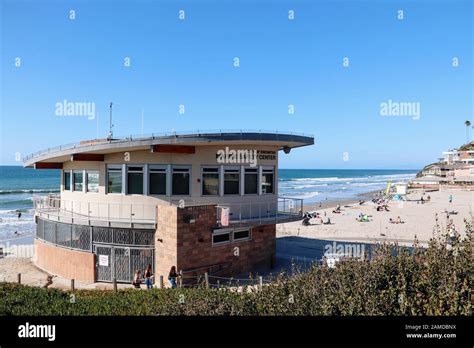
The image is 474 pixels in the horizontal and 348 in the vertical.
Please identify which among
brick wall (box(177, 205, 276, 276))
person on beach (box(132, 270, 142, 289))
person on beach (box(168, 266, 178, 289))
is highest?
brick wall (box(177, 205, 276, 276))

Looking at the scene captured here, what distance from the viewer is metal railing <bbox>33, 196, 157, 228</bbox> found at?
55.5 ft

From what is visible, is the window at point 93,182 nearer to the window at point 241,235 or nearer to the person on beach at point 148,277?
the person on beach at point 148,277

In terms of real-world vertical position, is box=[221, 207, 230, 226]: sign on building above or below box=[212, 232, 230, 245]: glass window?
above

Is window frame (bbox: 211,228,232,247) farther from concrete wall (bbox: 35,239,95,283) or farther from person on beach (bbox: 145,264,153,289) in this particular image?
concrete wall (bbox: 35,239,95,283)

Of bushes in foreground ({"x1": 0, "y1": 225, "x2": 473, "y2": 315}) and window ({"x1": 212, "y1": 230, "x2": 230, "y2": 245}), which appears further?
window ({"x1": 212, "y1": 230, "x2": 230, "y2": 245})

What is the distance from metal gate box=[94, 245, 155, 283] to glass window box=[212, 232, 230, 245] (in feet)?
8.73

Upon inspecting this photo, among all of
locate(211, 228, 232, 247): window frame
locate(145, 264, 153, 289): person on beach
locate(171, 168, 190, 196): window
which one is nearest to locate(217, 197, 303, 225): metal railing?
locate(211, 228, 232, 247): window frame

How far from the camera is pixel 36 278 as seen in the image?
1891cm

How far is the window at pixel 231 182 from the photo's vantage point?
58.3 feet

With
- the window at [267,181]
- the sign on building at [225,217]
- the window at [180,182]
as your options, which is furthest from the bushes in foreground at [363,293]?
the window at [267,181]

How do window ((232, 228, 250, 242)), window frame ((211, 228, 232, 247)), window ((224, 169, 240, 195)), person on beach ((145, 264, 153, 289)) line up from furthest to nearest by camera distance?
1. window ((232, 228, 250, 242))
2. window ((224, 169, 240, 195))
3. window frame ((211, 228, 232, 247))
4. person on beach ((145, 264, 153, 289))

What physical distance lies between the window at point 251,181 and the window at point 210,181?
5.07 feet
